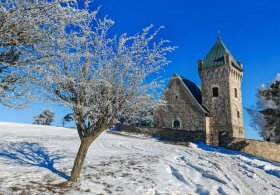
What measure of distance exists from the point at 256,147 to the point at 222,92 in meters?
8.40

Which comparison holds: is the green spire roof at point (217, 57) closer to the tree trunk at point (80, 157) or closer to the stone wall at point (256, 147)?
the stone wall at point (256, 147)

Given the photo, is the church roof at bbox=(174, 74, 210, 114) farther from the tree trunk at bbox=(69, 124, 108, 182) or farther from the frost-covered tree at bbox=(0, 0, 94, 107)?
the frost-covered tree at bbox=(0, 0, 94, 107)

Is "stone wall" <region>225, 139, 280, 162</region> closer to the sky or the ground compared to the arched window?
closer to the ground

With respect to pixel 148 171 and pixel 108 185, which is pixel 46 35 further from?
pixel 148 171

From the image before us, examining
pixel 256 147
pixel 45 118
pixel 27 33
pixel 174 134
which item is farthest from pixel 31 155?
pixel 45 118

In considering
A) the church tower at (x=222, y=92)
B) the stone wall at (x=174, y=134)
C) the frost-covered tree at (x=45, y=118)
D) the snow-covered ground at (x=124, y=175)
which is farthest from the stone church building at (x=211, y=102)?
the frost-covered tree at (x=45, y=118)

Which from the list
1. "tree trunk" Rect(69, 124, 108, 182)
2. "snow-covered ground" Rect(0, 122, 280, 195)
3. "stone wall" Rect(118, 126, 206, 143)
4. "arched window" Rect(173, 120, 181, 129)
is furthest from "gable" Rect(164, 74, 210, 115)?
"tree trunk" Rect(69, 124, 108, 182)

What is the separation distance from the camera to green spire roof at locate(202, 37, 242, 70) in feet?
113

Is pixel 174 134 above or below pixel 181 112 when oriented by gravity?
below

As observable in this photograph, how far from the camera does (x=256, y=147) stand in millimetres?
26922

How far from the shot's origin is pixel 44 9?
5.90 metres

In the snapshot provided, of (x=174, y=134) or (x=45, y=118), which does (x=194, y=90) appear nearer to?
(x=174, y=134)

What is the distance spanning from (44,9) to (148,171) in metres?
7.82

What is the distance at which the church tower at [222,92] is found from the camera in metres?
32.1
